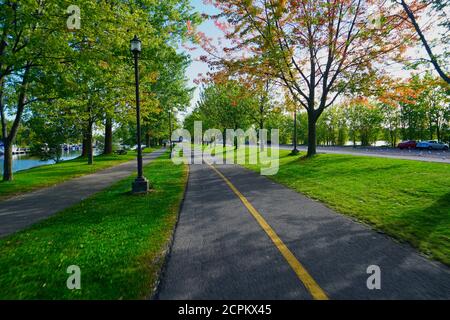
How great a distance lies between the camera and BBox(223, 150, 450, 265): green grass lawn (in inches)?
207

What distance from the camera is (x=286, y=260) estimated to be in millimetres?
4176

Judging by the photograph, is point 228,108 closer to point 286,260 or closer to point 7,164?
point 7,164

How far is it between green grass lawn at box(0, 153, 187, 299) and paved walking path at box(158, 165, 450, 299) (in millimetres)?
430

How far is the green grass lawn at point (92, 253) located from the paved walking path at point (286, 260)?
1.41 ft

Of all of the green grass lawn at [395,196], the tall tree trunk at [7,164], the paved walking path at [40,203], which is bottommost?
the paved walking path at [40,203]

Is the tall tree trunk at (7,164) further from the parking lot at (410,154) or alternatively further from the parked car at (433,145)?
the parked car at (433,145)

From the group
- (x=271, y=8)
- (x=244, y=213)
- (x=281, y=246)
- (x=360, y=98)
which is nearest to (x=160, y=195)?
(x=244, y=213)

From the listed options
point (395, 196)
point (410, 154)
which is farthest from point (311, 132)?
point (395, 196)

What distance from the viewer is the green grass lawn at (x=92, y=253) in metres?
3.44

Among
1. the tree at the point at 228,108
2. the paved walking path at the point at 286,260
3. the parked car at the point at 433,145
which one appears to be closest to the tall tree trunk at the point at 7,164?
the paved walking path at the point at 286,260

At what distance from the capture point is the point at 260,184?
467 inches

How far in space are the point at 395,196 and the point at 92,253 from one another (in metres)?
8.80
